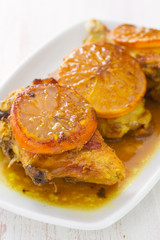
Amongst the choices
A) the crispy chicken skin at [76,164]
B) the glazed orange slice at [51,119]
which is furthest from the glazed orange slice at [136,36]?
the crispy chicken skin at [76,164]

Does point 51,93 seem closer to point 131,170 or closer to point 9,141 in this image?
point 9,141

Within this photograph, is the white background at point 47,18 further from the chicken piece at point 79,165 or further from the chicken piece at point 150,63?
the chicken piece at point 150,63

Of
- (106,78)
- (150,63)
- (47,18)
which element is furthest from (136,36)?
(47,18)

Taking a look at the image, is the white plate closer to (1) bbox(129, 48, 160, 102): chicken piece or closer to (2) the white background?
(2) the white background

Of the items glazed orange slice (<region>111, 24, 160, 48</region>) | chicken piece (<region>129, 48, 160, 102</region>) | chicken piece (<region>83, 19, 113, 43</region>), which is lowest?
chicken piece (<region>129, 48, 160, 102</region>)

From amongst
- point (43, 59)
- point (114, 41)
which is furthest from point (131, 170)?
point (43, 59)

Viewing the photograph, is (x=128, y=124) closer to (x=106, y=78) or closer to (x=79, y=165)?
(x=106, y=78)

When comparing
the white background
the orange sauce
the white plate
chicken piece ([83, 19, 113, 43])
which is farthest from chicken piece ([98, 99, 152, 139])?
chicken piece ([83, 19, 113, 43])
